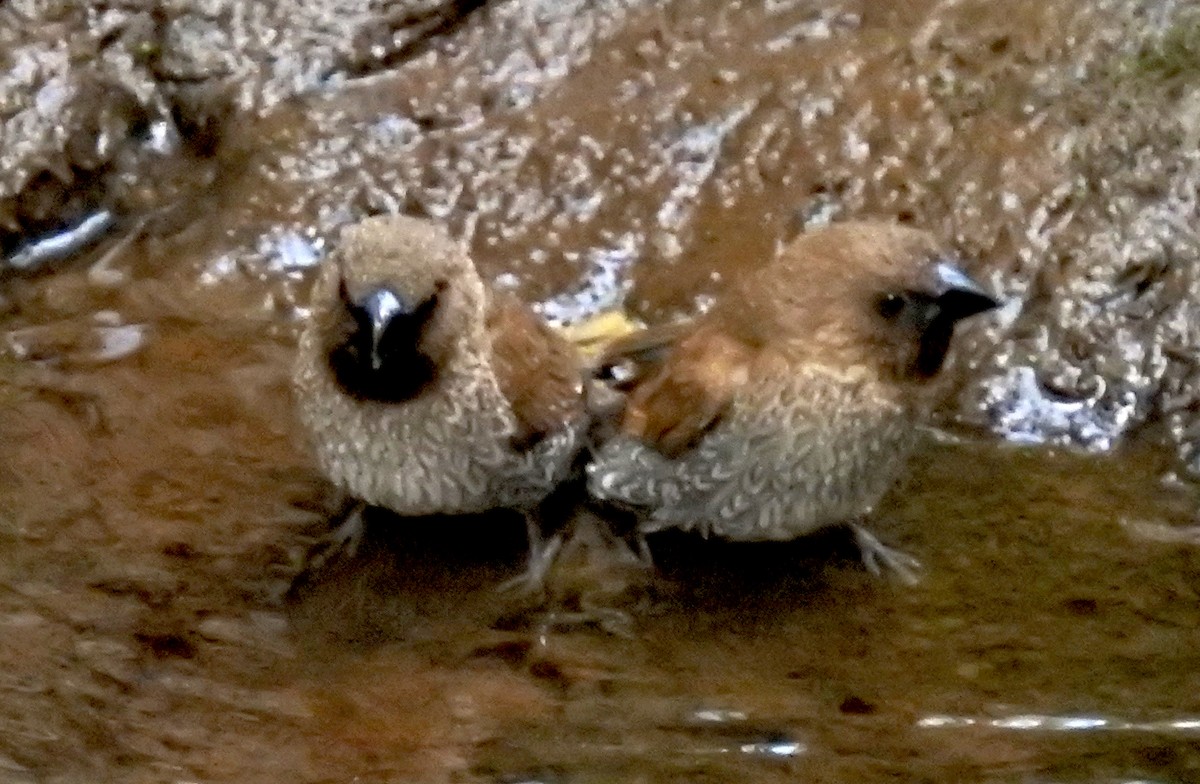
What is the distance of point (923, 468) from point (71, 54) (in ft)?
9.44

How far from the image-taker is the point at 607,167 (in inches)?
182

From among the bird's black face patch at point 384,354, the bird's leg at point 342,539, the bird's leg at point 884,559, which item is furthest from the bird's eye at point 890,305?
the bird's leg at point 342,539

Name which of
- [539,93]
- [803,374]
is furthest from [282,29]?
[803,374]

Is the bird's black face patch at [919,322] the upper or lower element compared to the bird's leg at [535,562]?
upper

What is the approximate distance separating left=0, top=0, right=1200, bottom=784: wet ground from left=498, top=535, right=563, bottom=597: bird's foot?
47 millimetres

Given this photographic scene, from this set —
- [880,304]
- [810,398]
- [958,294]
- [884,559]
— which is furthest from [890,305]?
[884,559]

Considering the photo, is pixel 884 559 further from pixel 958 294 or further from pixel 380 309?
pixel 380 309

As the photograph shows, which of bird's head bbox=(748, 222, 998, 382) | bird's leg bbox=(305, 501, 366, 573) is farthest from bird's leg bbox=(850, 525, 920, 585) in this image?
bird's leg bbox=(305, 501, 366, 573)

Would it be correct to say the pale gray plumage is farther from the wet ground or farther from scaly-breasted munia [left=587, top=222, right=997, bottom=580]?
the wet ground

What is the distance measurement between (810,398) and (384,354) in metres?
0.94

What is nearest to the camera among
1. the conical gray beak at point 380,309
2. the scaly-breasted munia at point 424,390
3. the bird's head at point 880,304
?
the conical gray beak at point 380,309

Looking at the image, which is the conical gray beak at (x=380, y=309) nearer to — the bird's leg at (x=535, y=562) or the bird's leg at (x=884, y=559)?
the bird's leg at (x=535, y=562)

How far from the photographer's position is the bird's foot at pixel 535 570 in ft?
11.0

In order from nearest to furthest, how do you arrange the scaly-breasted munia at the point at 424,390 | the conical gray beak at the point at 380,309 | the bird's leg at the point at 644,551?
the conical gray beak at the point at 380,309 < the scaly-breasted munia at the point at 424,390 < the bird's leg at the point at 644,551
